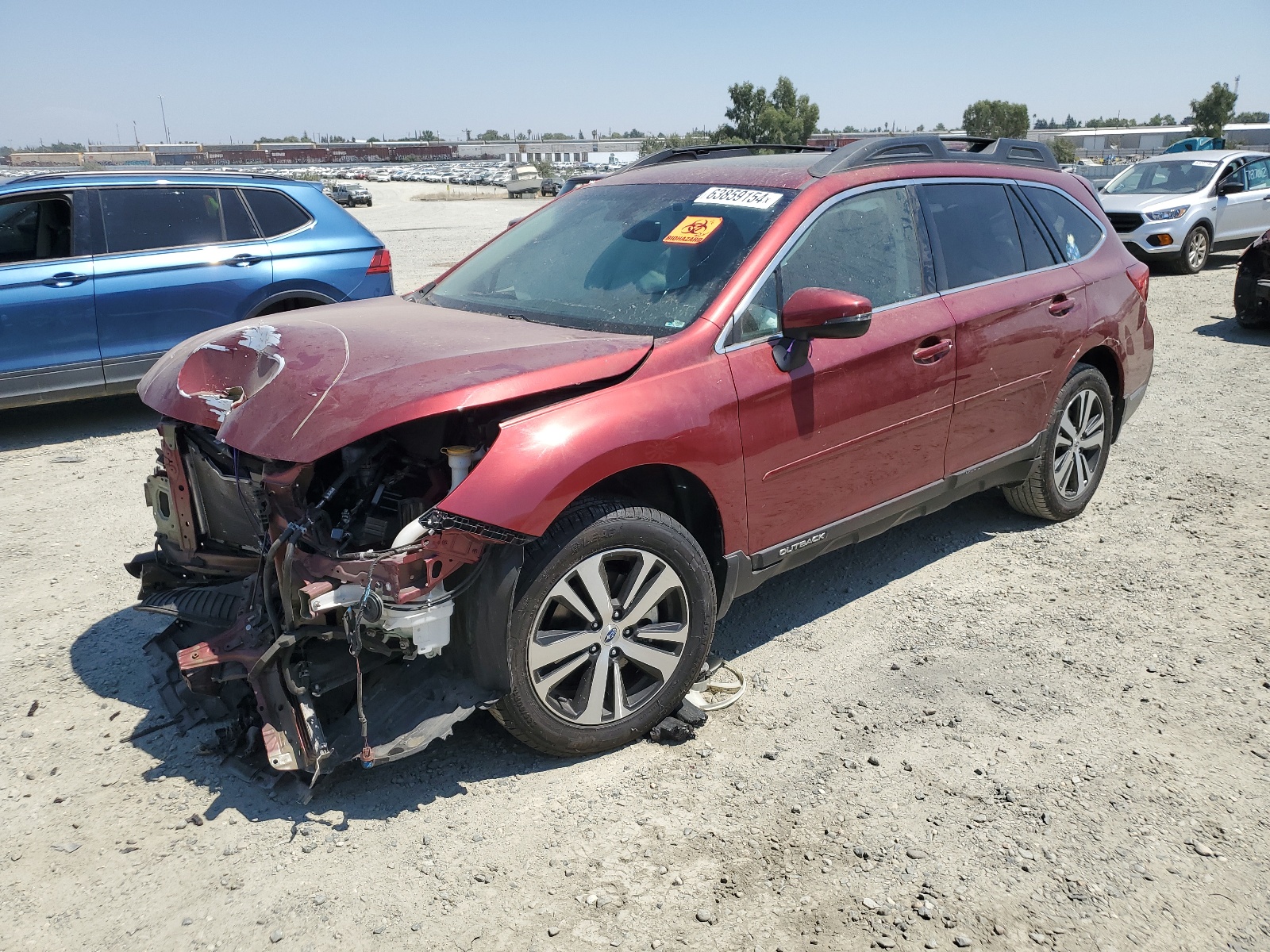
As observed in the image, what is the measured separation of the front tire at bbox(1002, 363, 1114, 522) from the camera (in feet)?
16.4

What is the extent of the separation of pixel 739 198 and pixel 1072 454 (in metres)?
2.56

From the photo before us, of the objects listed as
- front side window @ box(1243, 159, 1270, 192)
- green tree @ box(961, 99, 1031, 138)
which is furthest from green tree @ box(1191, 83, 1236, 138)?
front side window @ box(1243, 159, 1270, 192)

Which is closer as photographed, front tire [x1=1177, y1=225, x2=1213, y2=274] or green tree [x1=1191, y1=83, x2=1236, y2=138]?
front tire [x1=1177, y1=225, x2=1213, y2=274]

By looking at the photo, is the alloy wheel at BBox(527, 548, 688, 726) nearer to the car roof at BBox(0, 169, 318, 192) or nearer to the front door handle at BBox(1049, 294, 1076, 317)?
the front door handle at BBox(1049, 294, 1076, 317)

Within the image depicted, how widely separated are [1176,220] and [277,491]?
1528 centimetres

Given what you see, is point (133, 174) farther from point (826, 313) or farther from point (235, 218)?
point (826, 313)

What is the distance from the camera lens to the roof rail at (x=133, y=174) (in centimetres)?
702

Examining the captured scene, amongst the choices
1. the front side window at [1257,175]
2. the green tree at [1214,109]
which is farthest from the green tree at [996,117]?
the front side window at [1257,175]

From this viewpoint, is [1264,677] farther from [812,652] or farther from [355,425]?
[355,425]

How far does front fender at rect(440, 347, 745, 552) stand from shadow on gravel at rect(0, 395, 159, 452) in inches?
208

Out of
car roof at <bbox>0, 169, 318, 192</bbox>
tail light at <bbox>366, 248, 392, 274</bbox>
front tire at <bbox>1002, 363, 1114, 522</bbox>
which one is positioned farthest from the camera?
tail light at <bbox>366, 248, 392, 274</bbox>

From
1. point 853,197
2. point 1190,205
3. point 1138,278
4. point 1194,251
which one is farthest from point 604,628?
point 1194,251

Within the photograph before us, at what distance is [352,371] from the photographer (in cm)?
306

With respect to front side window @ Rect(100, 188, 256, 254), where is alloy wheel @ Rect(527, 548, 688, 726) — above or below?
below
